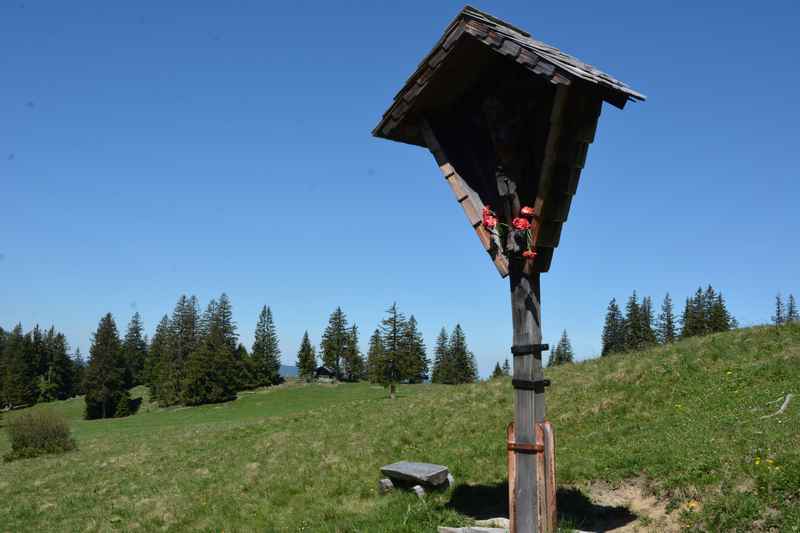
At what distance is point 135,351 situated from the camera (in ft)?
395

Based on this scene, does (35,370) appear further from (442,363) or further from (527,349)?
(527,349)

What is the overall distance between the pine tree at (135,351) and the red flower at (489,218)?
11178 centimetres

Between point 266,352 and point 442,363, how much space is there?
1336 inches

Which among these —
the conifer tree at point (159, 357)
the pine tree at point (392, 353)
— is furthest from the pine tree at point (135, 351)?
the pine tree at point (392, 353)

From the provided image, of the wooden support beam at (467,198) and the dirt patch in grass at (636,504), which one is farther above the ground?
the wooden support beam at (467,198)

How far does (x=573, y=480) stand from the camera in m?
10.4

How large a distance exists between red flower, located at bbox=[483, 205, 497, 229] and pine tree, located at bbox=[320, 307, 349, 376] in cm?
10322

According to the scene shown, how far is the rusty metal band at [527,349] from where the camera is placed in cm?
689

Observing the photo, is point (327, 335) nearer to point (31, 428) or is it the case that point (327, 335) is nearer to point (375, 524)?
point (31, 428)

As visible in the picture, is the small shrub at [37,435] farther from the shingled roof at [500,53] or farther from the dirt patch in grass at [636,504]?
the shingled roof at [500,53]

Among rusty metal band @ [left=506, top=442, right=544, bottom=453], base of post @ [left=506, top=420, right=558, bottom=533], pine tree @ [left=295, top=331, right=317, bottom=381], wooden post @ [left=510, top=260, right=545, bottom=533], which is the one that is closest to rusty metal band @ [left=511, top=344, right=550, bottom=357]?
wooden post @ [left=510, top=260, right=545, bottom=533]

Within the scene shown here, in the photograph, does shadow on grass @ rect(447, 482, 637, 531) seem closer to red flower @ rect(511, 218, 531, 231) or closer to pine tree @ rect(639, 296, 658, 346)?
red flower @ rect(511, 218, 531, 231)

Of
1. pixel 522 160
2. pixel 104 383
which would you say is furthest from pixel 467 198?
pixel 104 383

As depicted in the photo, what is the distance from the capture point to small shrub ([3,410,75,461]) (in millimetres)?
31141
